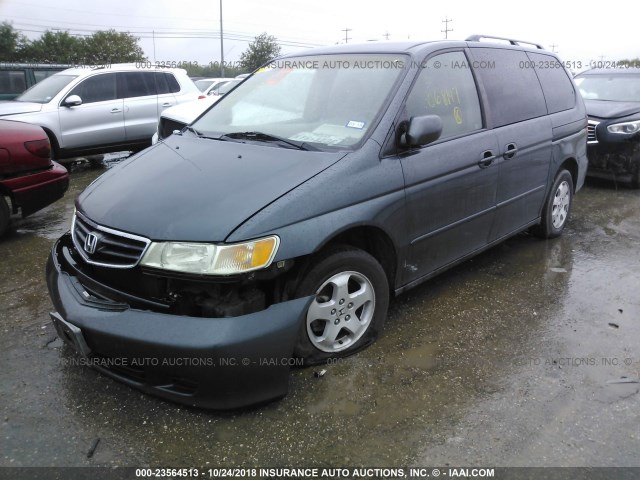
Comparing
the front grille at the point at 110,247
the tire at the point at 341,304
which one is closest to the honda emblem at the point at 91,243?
the front grille at the point at 110,247

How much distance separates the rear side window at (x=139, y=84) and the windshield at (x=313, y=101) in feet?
18.7

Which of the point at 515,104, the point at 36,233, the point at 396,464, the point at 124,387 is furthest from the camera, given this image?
the point at 36,233

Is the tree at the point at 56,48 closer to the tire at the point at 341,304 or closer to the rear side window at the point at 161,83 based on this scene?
the rear side window at the point at 161,83

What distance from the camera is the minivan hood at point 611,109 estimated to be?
700cm

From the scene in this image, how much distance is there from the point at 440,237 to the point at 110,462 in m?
2.20

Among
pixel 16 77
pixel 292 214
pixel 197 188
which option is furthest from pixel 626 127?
pixel 16 77

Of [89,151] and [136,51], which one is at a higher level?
[136,51]

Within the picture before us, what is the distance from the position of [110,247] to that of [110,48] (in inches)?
1549

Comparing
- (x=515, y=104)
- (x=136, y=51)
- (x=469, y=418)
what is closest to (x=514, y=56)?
(x=515, y=104)

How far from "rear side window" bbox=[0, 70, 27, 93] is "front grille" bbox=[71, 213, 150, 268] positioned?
39.9ft

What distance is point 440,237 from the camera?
10.9 ft

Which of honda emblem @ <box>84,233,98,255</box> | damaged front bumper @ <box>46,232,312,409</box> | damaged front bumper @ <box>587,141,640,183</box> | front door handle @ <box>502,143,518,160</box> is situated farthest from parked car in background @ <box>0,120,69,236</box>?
damaged front bumper @ <box>587,141,640,183</box>

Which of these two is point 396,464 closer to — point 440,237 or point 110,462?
point 110,462


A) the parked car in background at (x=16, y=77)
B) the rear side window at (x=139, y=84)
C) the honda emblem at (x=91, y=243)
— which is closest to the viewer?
the honda emblem at (x=91, y=243)
